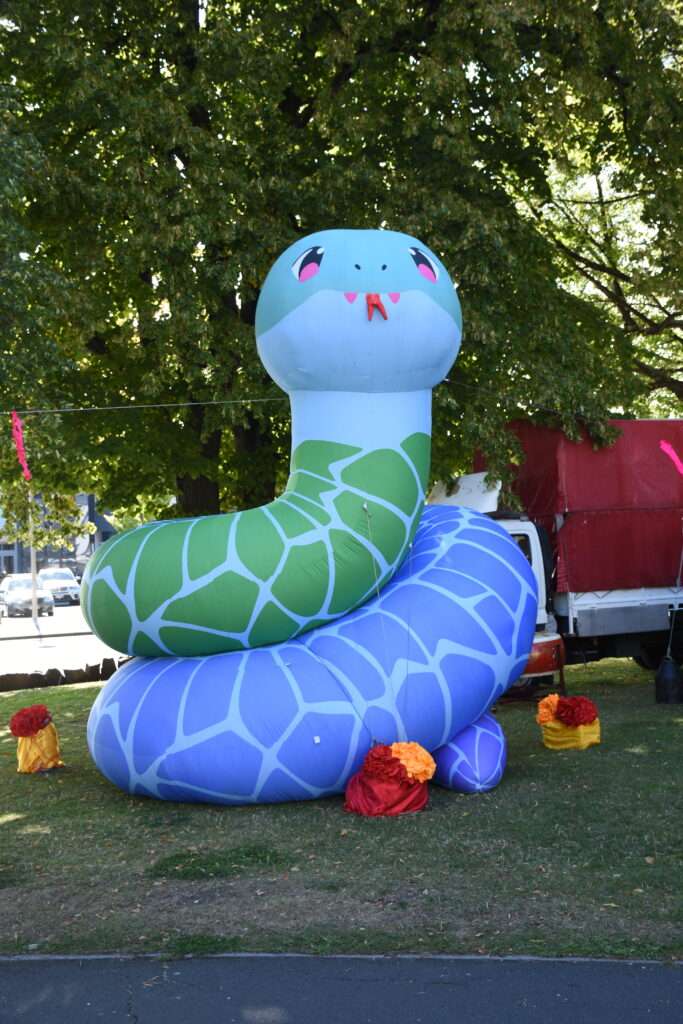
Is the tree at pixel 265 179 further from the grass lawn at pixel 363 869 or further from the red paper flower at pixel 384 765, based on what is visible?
the red paper flower at pixel 384 765

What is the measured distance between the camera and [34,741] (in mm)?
10750

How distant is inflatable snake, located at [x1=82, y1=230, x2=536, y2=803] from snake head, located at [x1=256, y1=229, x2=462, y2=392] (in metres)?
0.02

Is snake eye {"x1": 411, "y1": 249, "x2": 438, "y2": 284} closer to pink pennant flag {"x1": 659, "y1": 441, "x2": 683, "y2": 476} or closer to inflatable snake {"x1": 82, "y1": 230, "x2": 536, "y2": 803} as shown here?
inflatable snake {"x1": 82, "y1": 230, "x2": 536, "y2": 803}

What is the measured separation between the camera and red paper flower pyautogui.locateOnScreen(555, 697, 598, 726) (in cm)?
1063

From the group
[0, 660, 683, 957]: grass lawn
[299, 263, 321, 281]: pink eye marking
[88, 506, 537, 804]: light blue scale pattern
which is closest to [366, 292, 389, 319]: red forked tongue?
[299, 263, 321, 281]: pink eye marking

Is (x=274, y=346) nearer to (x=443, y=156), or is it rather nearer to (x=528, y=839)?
(x=528, y=839)

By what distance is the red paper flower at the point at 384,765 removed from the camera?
8320 mm

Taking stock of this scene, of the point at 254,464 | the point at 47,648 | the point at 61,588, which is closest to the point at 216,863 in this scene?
the point at 254,464

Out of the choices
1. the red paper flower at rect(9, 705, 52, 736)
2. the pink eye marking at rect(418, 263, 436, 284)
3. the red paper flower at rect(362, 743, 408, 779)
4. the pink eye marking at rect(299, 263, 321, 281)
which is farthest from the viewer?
the red paper flower at rect(9, 705, 52, 736)

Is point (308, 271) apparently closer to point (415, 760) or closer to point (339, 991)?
point (415, 760)

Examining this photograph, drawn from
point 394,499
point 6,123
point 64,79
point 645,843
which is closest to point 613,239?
point 64,79

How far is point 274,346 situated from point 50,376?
6.26m

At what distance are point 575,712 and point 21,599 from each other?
3050cm

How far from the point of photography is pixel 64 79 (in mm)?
15172
